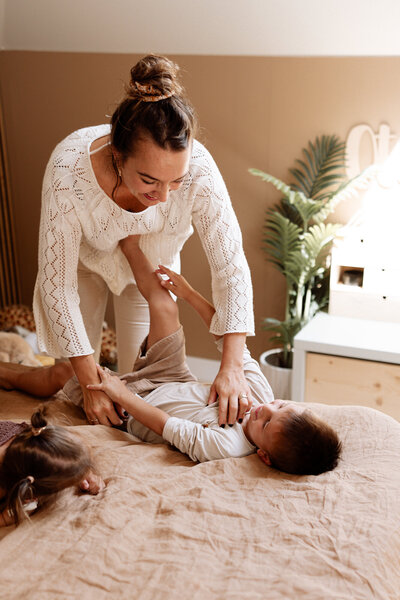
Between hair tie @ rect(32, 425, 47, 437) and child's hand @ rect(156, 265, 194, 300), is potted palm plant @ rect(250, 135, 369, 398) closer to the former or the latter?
child's hand @ rect(156, 265, 194, 300)

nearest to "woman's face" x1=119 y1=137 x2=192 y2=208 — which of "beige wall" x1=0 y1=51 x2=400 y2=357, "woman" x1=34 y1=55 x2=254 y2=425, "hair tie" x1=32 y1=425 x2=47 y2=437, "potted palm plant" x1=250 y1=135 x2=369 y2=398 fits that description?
"woman" x1=34 y1=55 x2=254 y2=425

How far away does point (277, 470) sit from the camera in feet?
4.64

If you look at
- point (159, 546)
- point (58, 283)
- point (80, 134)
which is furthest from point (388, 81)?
point (159, 546)

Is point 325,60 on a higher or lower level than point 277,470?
higher

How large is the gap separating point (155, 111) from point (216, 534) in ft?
2.93

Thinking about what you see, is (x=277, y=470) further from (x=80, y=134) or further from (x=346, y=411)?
(x=80, y=134)

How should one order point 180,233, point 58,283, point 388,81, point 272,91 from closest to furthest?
point 58,283 < point 180,233 < point 388,81 < point 272,91

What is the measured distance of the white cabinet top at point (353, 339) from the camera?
222 cm

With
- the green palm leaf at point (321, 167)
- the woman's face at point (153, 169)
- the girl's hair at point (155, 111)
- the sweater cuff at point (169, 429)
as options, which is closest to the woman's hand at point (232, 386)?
the sweater cuff at point (169, 429)

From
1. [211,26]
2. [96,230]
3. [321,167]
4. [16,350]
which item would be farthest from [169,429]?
[211,26]

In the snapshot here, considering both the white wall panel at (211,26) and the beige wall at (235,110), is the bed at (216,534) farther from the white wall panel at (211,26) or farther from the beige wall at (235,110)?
the white wall panel at (211,26)

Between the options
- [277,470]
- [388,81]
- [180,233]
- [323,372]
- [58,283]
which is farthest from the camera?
[388,81]

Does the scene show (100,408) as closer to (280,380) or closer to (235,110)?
(280,380)

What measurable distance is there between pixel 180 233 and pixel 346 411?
2.31 feet
